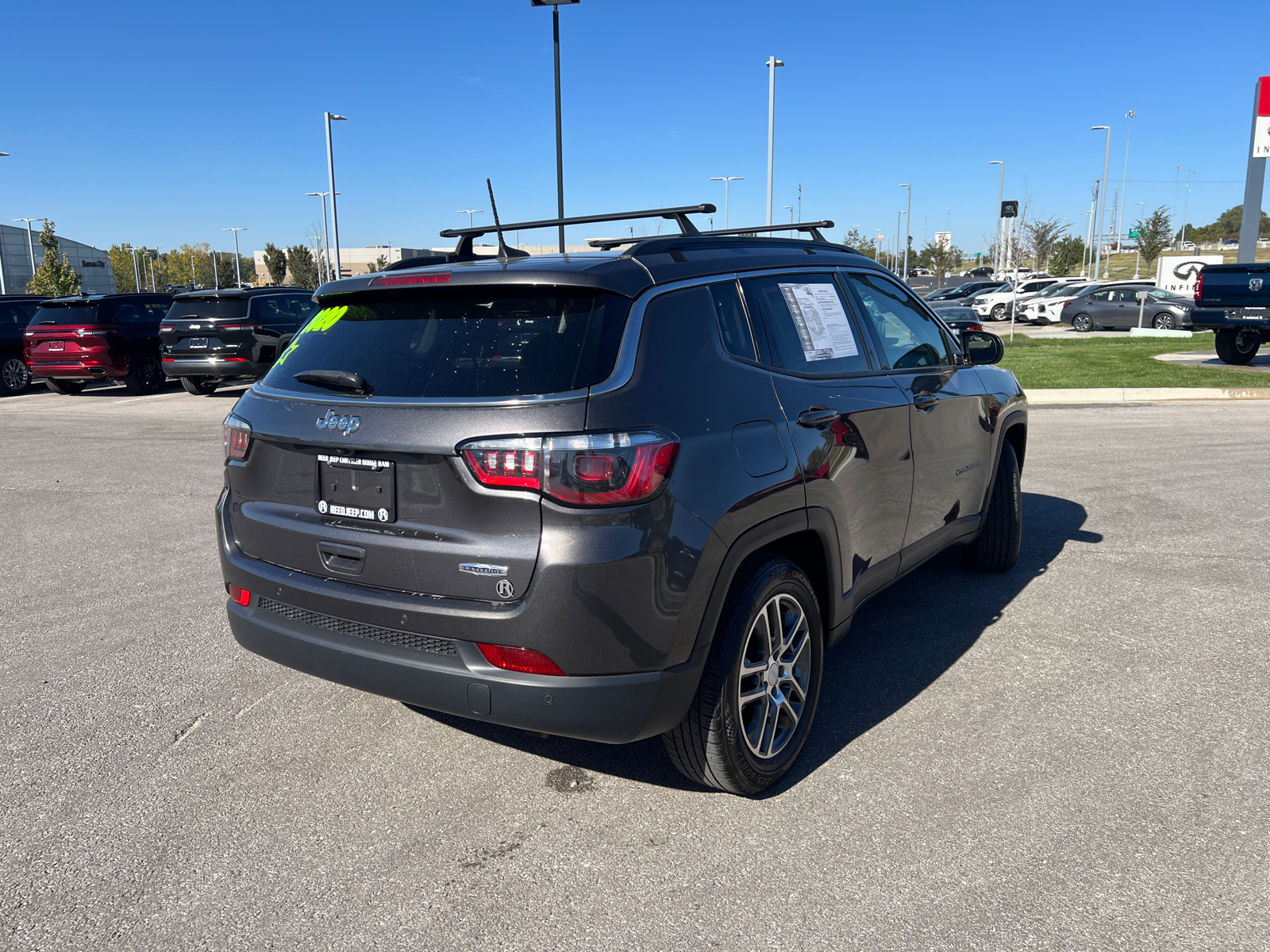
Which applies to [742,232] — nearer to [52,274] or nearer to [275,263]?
[52,274]

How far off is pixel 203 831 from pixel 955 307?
89.2ft

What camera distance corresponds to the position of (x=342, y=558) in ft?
9.96

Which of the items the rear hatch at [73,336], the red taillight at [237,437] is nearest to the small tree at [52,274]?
the rear hatch at [73,336]

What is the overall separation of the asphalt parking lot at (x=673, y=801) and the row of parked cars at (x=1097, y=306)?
22.5 metres

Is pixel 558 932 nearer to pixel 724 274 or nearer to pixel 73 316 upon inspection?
pixel 724 274

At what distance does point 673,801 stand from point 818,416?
1.41m

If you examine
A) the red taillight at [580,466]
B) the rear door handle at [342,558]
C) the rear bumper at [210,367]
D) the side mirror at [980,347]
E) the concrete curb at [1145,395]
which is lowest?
the concrete curb at [1145,395]

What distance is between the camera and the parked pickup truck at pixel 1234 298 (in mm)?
16328

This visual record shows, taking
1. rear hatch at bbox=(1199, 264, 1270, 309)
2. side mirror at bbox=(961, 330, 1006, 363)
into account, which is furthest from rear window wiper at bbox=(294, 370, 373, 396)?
rear hatch at bbox=(1199, 264, 1270, 309)

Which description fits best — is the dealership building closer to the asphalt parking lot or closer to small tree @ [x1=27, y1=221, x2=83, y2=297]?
small tree @ [x1=27, y1=221, x2=83, y2=297]

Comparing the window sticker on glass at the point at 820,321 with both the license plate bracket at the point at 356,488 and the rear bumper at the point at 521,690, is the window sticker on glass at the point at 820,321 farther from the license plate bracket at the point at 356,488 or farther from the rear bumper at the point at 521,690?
the license plate bracket at the point at 356,488

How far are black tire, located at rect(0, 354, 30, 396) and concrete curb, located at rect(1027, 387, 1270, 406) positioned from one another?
60.5 feet

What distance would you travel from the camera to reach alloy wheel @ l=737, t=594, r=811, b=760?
3.22 m

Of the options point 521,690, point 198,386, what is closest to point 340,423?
point 521,690
